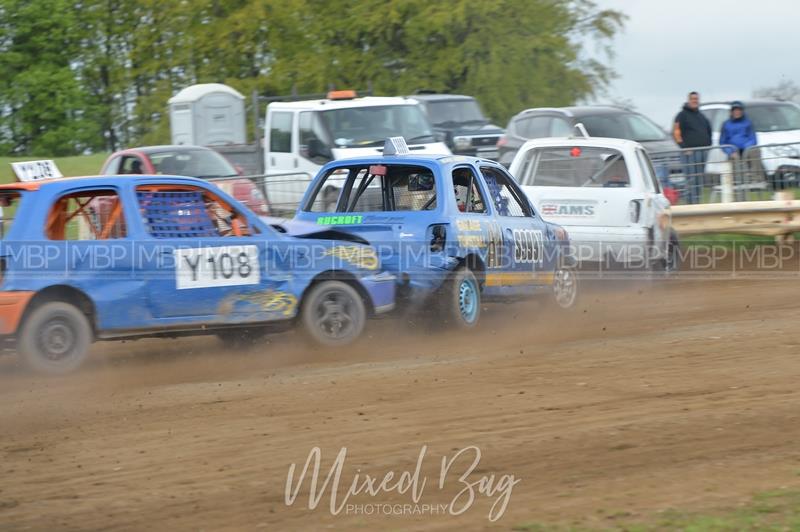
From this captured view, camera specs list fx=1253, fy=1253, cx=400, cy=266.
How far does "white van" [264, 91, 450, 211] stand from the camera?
19.8 m

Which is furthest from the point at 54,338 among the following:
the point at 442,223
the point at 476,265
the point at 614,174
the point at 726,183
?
Result: the point at 726,183

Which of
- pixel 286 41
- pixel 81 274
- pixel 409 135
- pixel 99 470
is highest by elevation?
pixel 286 41

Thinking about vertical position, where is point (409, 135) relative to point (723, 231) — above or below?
above

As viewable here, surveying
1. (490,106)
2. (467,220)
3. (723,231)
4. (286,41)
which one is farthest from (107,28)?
(467,220)

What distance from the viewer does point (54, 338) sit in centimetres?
938

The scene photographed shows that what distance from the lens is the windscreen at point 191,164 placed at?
61.0ft

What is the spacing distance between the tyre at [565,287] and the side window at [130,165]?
7.51m

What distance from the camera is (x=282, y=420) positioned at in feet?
25.0

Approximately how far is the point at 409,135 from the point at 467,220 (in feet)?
29.0

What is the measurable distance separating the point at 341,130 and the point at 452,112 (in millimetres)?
7981

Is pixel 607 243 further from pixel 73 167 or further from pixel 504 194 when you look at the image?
pixel 73 167

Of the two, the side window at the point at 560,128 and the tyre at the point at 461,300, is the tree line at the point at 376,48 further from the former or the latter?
the tyre at the point at 461,300

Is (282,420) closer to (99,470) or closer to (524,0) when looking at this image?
(99,470)

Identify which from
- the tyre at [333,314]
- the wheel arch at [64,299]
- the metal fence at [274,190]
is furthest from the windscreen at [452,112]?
the wheel arch at [64,299]
